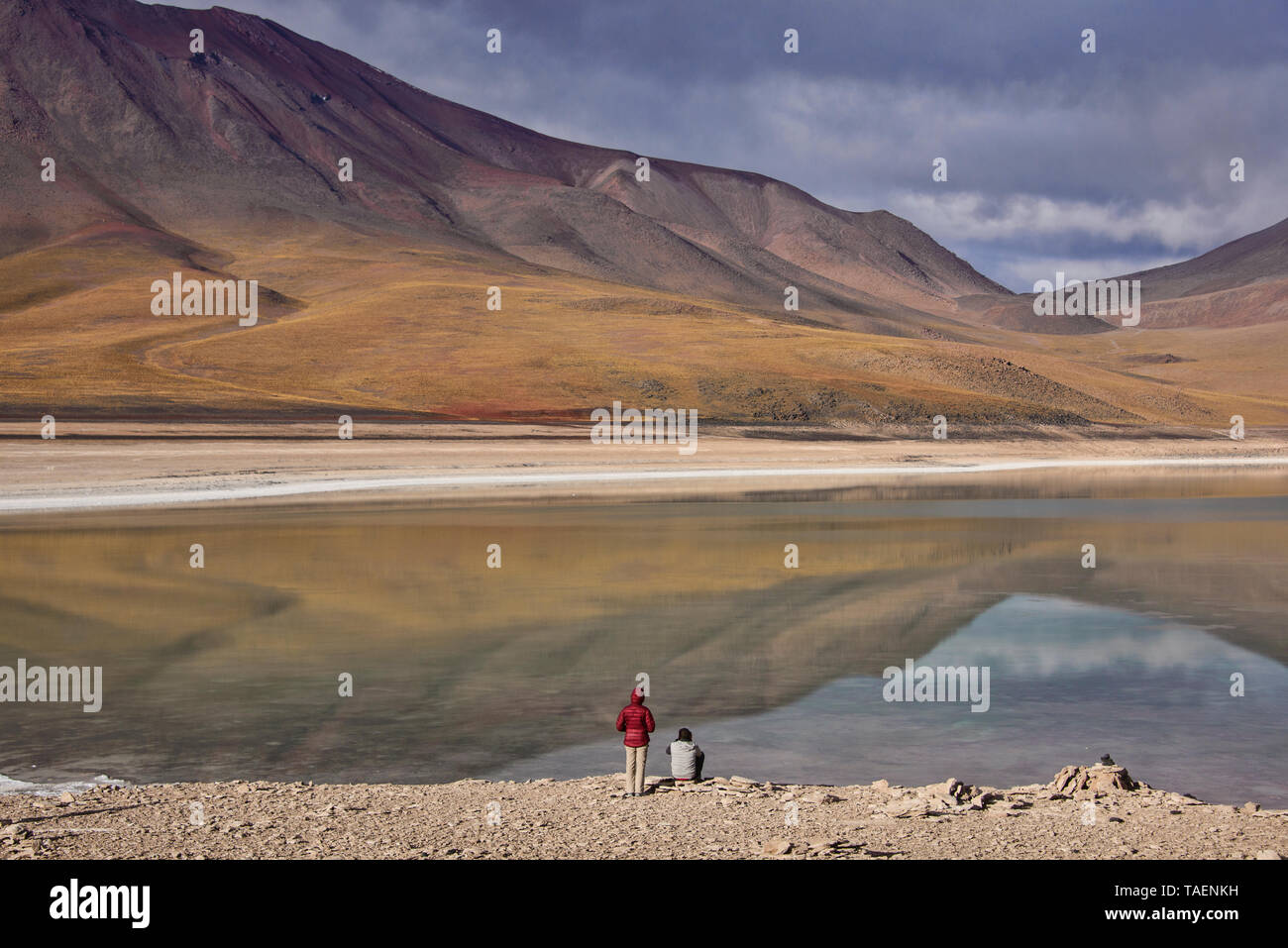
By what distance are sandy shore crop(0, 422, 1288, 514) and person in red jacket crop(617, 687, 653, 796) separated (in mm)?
35165

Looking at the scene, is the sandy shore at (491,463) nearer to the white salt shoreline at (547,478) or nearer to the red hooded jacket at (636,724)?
the white salt shoreline at (547,478)

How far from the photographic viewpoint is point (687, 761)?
413 inches

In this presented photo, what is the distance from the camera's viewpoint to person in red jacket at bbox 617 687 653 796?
9977 mm

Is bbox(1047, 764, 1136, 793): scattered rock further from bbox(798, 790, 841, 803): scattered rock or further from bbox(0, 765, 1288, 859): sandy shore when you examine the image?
bbox(798, 790, 841, 803): scattered rock

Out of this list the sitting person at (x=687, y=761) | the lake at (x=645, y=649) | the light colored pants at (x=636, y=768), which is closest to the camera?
the light colored pants at (x=636, y=768)

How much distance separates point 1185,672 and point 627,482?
4355 cm

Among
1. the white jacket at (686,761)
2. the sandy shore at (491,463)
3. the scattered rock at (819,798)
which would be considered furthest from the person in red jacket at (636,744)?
the sandy shore at (491,463)

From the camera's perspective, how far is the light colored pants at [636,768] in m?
9.97

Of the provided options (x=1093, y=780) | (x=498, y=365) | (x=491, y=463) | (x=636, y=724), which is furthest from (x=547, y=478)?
(x=498, y=365)

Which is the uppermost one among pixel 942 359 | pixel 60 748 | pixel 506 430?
pixel 942 359

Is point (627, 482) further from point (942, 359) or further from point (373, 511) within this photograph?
point (942, 359)
